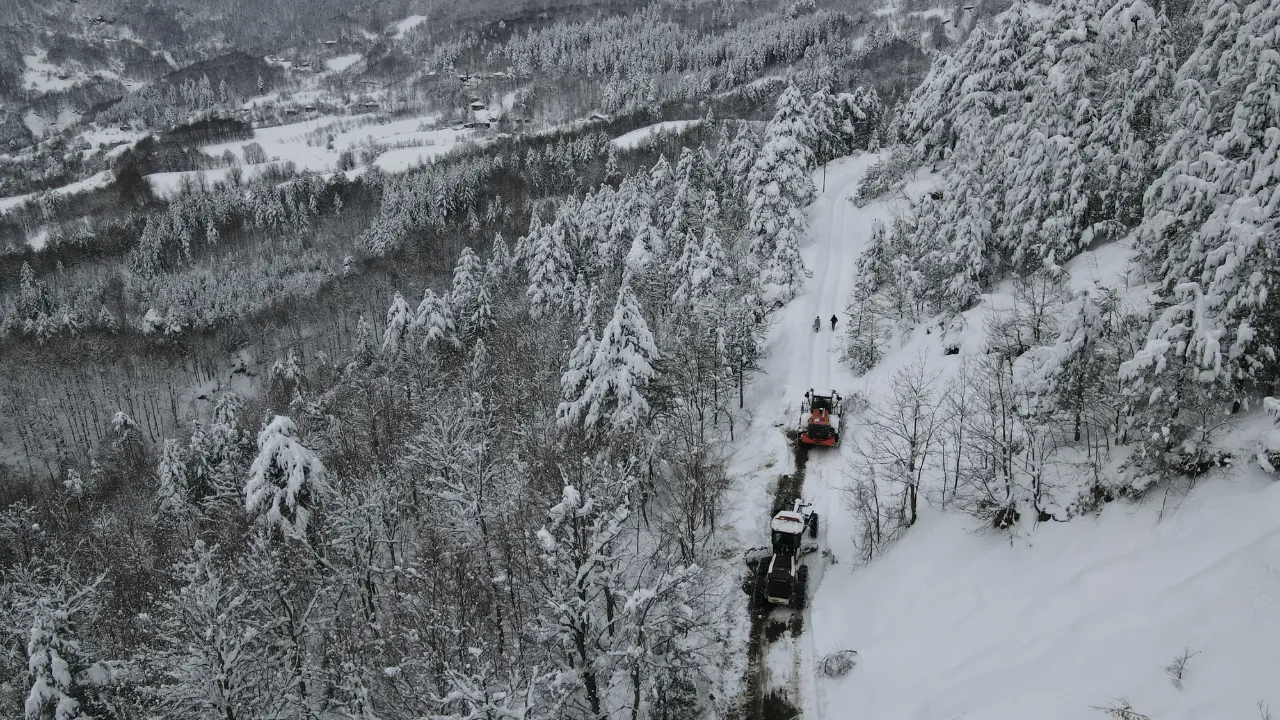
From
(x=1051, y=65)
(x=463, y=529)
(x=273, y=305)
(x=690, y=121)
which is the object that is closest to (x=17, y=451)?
(x=273, y=305)

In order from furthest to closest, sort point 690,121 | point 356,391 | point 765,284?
1. point 690,121
2. point 356,391
3. point 765,284

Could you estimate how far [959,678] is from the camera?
1445cm

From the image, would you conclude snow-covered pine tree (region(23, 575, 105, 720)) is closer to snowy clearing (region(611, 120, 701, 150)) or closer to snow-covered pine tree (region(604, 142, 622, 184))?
snow-covered pine tree (region(604, 142, 622, 184))

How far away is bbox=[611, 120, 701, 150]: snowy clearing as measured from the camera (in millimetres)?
123562

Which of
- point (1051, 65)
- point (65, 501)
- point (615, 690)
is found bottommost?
point (65, 501)

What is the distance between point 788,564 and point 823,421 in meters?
8.19

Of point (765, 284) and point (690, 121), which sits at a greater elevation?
point (690, 121)

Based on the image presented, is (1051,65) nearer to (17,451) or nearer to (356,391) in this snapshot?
(356,391)

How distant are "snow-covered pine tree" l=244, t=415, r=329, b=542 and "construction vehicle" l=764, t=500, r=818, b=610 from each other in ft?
51.3

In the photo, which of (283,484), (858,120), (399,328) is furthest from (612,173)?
(283,484)

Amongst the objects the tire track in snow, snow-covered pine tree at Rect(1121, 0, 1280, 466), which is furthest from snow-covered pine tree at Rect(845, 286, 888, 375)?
snow-covered pine tree at Rect(1121, 0, 1280, 466)

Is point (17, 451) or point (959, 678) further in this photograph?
point (17, 451)

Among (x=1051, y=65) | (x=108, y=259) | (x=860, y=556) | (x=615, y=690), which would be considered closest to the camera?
(x=615, y=690)

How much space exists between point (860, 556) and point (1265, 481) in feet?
35.3
